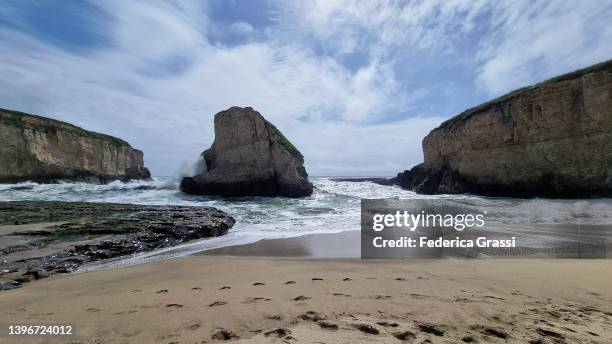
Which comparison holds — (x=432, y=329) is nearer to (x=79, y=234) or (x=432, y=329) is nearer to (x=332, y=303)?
(x=332, y=303)

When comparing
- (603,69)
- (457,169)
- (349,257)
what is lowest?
(349,257)

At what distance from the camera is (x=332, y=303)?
136 inches

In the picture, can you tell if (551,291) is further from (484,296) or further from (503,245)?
(503,245)

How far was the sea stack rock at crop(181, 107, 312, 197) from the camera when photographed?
26172 millimetres

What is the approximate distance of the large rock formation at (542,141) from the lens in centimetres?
1805

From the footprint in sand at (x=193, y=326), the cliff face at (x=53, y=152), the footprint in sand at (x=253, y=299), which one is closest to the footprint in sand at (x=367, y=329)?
the footprint in sand at (x=253, y=299)

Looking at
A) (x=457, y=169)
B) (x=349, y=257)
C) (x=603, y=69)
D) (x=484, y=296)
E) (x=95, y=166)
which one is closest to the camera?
(x=484, y=296)

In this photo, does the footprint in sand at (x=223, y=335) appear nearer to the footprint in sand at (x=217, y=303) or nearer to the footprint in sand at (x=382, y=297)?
the footprint in sand at (x=217, y=303)

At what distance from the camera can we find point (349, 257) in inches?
254

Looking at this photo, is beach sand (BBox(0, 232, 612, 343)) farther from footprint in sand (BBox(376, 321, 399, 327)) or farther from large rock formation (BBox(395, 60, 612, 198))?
large rock formation (BBox(395, 60, 612, 198))

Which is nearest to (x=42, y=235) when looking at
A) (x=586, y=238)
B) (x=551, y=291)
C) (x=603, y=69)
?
(x=551, y=291)

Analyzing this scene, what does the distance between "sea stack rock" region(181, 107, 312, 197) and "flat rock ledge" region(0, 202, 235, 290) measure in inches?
499

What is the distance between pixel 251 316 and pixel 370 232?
6.38 meters

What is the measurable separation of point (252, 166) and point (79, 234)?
18.2 meters
